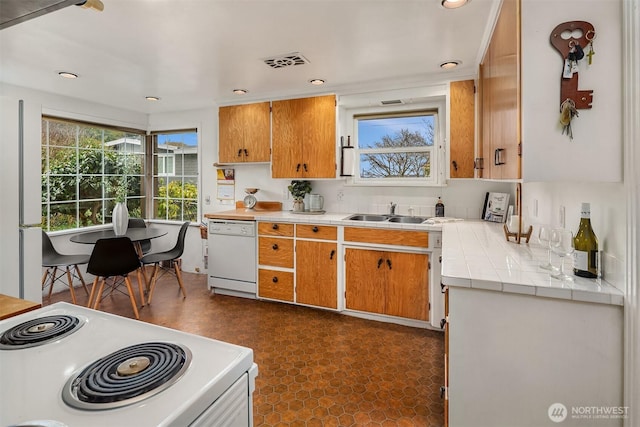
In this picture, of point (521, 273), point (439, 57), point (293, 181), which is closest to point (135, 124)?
point (293, 181)

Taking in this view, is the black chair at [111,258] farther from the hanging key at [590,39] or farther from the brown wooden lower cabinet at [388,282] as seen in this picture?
the hanging key at [590,39]

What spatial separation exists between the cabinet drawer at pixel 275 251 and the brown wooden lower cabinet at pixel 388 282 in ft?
2.12

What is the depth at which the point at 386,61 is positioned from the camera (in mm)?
2721

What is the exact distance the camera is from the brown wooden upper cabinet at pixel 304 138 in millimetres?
3465

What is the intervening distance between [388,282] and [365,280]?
0.22 m

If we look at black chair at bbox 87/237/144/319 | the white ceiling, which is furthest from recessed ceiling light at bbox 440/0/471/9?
black chair at bbox 87/237/144/319

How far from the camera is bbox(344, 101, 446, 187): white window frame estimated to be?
332 centimetres

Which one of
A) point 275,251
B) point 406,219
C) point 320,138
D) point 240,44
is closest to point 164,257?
point 275,251

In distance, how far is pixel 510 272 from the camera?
143 centimetres

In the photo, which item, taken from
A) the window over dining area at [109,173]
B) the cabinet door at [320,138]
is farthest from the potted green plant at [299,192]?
the window over dining area at [109,173]

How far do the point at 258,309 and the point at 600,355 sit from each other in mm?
2811

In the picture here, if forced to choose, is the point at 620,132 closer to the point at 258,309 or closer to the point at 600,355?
the point at 600,355

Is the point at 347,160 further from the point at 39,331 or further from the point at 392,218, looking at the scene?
the point at 39,331

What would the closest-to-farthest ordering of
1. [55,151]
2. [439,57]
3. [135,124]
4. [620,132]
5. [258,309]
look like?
[620,132] < [439,57] < [258,309] < [55,151] < [135,124]
